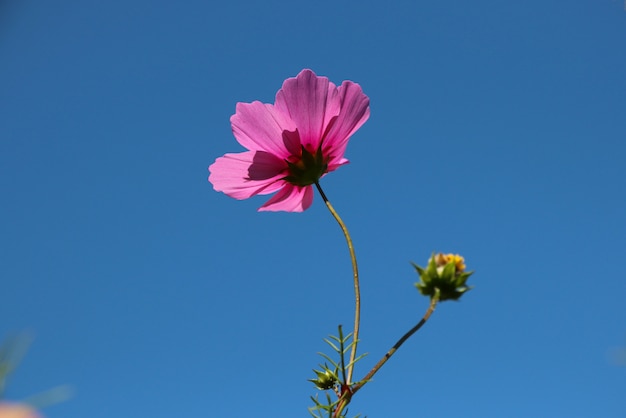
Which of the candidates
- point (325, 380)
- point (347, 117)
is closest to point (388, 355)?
point (325, 380)

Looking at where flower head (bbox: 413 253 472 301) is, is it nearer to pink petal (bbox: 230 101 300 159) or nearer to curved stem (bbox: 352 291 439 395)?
curved stem (bbox: 352 291 439 395)

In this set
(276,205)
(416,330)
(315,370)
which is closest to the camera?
(416,330)

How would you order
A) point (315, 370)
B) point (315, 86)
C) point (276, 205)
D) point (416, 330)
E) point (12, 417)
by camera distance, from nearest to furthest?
1. point (12, 417)
2. point (416, 330)
3. point (315, 370)
4. point (315, 86)
5. point (276, 205)

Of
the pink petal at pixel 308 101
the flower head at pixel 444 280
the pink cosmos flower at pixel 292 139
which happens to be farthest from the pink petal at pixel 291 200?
the flower head at pixel 444 280

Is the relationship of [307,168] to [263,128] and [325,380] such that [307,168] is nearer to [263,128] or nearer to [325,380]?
[263,128]

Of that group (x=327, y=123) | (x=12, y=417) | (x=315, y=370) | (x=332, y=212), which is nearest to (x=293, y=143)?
(x=327, y=123)

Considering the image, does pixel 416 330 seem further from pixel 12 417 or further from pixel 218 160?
pixel 218 160
